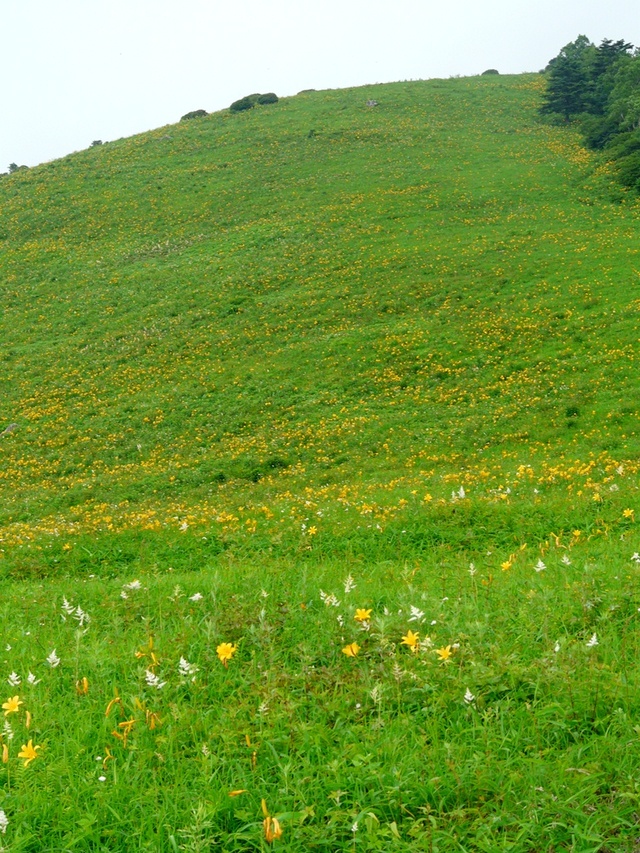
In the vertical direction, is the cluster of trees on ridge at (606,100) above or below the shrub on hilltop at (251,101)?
below

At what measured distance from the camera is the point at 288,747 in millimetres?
3477

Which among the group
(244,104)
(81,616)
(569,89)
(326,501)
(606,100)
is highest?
(244,104)

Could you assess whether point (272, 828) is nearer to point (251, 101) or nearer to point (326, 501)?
point (326, 501)

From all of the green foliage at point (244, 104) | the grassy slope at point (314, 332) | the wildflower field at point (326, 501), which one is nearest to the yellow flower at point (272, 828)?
the wildflower field at point (326, 501)

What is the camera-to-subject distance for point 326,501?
1249 centimetres

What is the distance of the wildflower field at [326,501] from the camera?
10.5ft

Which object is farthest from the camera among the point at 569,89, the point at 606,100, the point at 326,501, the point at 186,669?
the point at 569,89

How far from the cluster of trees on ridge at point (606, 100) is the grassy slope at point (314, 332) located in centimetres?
213

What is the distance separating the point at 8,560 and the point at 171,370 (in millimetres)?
16165

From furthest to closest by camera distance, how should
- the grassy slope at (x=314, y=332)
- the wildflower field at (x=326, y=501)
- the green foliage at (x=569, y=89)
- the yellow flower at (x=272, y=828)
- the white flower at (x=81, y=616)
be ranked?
the green foliage at (x=569, y=89) < the grassy slope at (x=314, y=332) < the white flower at (x=81, y=616) < the wildflower field at (x=326, y=501) < the yellow flower at (x=272, y=828)

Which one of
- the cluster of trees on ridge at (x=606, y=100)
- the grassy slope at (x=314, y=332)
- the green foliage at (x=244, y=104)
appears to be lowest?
the grassy slope at (x=314, y=332)

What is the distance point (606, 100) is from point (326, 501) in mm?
54118

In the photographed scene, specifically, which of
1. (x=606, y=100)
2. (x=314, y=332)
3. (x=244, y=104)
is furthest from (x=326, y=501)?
(x=244, y=104)

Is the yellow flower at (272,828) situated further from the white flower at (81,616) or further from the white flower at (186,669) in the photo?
the white flower at (81,616)
